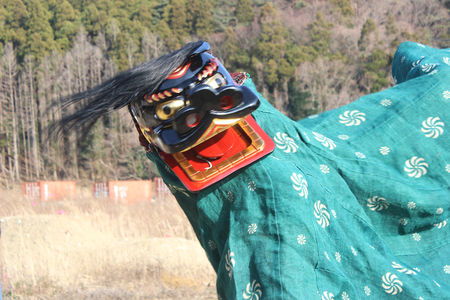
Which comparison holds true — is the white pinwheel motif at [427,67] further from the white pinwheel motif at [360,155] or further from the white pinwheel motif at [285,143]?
the white pinwheel motif at [285,143]

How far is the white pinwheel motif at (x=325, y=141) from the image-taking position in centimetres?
166

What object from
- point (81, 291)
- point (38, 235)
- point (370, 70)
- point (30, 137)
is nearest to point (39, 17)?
point (30, 137)

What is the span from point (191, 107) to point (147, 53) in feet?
51.6

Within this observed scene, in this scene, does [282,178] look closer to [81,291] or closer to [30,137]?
[81,291]

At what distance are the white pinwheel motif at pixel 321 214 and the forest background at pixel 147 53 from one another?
14.1 meters

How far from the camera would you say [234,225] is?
136 centimetres

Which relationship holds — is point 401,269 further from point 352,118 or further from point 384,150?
point 352,118

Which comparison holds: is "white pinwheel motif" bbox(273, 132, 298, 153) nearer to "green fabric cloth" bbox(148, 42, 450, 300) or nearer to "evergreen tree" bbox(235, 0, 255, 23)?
"green fabric cloth" bbox(148, 42, 450, 300)

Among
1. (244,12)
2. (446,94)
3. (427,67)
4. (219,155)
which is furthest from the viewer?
(244,12)

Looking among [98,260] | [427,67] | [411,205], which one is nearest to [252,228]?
[411,205]

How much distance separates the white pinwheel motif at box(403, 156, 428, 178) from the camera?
175cm

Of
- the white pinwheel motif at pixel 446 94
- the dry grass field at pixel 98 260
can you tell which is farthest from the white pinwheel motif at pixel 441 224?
the dry grass field at pixel 98 260

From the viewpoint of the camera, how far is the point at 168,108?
1.35 m

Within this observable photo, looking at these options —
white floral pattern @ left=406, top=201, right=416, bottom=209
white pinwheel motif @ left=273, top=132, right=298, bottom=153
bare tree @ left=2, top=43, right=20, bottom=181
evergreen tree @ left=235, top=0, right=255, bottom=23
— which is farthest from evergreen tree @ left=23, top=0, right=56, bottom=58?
white floral pattern @ left=406, top=201, right=416, bottom=209
